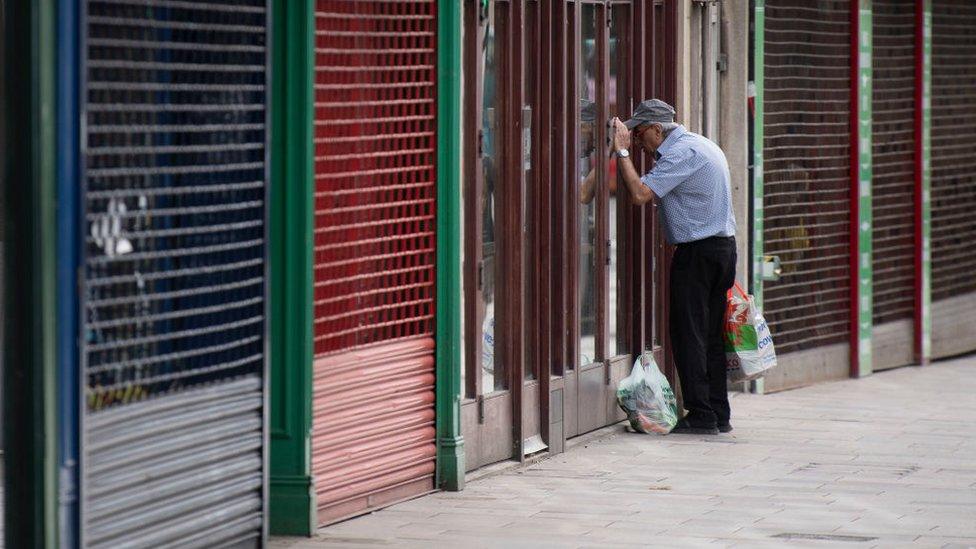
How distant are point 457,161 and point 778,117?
4.71 m

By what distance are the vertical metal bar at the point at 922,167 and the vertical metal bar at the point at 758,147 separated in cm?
244

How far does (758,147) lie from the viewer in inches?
503

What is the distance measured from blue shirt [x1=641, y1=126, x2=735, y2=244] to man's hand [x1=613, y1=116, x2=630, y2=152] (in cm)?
19

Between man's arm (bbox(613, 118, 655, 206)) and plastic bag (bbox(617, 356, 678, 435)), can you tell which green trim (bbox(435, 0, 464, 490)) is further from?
plastic bag (bbox(617, 356, 678, 435))

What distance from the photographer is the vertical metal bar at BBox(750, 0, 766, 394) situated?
41.8 feet

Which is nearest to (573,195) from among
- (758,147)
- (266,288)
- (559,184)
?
(559,184)

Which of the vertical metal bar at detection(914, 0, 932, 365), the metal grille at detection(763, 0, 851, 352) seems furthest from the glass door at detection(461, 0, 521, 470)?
the vertical metal bar at detection(914, 0, 932, 365)

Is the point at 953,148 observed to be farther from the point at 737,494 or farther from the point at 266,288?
the point at 266,288

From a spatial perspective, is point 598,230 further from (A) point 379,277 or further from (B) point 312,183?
(B) point 312,183

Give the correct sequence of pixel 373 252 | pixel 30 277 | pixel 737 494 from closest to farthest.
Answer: pixel 30 277, pixel 373 252, pixel 737 494

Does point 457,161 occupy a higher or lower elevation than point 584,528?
higher

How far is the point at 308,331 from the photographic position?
7.72 m

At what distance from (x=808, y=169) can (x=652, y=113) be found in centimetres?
313

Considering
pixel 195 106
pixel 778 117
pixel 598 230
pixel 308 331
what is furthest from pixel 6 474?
pixel 778 117
